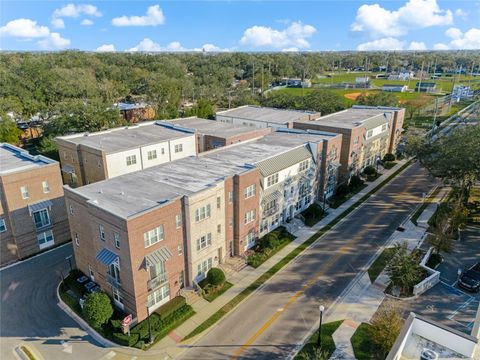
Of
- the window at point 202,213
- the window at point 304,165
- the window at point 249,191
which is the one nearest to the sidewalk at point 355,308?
the window at point 249,191

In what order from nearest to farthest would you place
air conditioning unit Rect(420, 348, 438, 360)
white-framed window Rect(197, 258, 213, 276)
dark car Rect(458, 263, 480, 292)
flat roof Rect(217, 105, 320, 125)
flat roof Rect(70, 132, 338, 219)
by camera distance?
air conditioning unit Rect(420, 348, 438, 360) → flat roof Rect(70, 132, 338, 219) → dark car Rect(458, 263, 480, 292) → white-framed window Rect(197, 258, 213, 276) → flat roof Rect(217, 105, 320, 125)

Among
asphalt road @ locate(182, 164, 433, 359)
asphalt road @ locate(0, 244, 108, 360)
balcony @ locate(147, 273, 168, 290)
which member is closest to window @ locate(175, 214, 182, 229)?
balcony @ locate(147, 273, 168, 290)

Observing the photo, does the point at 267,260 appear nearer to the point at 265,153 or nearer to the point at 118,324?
the point at 265,153

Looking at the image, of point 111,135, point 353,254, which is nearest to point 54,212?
point 111,135

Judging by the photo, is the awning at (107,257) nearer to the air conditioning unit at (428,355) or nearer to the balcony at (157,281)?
the balcony at (157,281)

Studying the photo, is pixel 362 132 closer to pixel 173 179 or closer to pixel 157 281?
pixel 173 179

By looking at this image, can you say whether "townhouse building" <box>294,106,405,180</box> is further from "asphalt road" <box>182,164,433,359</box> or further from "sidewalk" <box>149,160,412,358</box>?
"asphalt road" <box>182,164,433,359</box>

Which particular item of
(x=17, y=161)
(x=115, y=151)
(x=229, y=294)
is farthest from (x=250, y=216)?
(x=17, y=161)
